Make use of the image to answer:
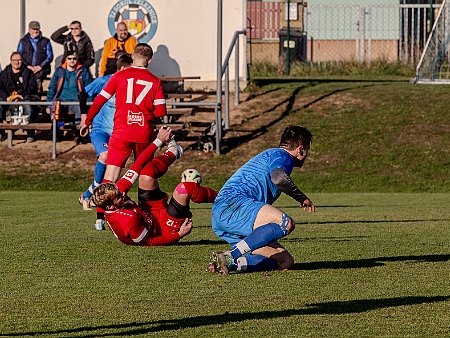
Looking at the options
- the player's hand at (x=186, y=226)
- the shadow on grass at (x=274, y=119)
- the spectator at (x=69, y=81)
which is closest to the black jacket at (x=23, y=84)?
the spectator at (x=69, y=81)

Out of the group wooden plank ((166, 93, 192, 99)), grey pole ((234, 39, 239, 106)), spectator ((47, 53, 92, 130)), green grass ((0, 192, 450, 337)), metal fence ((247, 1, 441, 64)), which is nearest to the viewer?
green grass ((0, 192, 450, 337))

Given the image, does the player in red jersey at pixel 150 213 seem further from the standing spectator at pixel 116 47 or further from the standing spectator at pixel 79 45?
the standing spectator at pixel 79 45

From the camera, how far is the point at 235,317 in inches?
210

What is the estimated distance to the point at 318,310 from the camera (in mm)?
5543

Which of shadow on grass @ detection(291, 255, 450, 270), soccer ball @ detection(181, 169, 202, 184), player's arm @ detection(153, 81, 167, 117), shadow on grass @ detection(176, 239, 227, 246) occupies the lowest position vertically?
shadow on grass @ detection(176, 239, 227, 246)

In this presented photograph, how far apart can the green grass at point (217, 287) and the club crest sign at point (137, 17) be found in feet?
40.9

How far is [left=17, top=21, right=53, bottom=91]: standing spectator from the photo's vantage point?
20.6 metres

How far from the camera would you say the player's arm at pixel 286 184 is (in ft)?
21.7

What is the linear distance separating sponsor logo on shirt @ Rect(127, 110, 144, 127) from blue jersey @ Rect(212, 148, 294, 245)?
319 centimetres

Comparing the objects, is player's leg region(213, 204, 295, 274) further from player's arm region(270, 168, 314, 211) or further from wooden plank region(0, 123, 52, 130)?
wooden plank region(0, 123, 52, 130)

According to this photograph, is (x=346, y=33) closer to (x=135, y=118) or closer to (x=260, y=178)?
(x=135, y=118)

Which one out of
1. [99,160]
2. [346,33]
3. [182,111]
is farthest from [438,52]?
[99,160]

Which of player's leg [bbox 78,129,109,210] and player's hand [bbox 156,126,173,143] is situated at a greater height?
player's hand [bbox 156,126,173,143]

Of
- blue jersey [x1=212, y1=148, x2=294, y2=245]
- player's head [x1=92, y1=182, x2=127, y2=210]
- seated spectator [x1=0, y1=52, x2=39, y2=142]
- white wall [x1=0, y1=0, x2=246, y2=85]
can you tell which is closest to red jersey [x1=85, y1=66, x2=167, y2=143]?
player's head [x1=92, y1=182, x2=127, y2=210]
